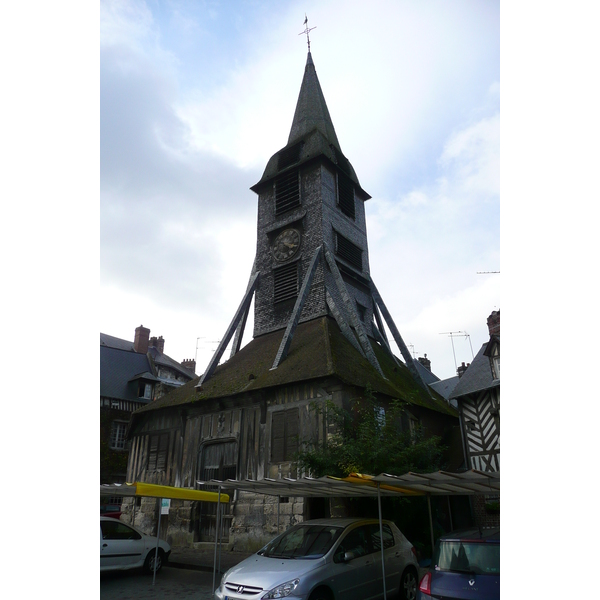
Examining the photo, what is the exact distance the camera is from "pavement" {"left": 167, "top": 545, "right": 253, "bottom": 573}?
8.84 m

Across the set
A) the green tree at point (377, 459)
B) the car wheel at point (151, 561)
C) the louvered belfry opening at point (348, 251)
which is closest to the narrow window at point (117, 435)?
the louvered belfry opening at point (348, 251)

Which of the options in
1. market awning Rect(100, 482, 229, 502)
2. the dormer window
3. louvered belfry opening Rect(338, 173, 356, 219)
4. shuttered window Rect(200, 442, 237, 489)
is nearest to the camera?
market awning Rect(100, 482, 229, 502)

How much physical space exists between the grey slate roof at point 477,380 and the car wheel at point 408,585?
286 inches

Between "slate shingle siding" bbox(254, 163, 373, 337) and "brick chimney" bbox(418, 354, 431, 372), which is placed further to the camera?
"brick chimney" bbox(418, 354, 431, 372)

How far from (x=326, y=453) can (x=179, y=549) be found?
5423 mm

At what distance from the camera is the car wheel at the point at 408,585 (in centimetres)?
608

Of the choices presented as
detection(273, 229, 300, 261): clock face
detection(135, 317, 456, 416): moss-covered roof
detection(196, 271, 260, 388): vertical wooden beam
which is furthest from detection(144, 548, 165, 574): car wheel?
detection(273, 229, 300, 261): clock face

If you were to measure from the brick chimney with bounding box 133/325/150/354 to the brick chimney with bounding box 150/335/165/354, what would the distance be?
0.32m

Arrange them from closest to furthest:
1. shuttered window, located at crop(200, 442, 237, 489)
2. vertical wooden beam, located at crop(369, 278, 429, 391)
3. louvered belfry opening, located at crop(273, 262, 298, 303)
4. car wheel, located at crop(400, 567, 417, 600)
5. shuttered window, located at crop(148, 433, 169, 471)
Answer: car wheel, located at crop(400, 567, 417, 600)
shuttered window, located at crop(200, 442, 237, 489)
shuttered window, located at crop(148, 433, 169, 471)
vertical wooden beam, located at crop(369, 278, 429, 391)
louvered belfry opening, located at crop(273, 262, 298, 303)

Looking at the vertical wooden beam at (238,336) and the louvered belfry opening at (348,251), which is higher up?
the louvered belfry opening at (348,251)

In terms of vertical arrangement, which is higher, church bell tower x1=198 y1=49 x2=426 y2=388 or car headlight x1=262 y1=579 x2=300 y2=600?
church bell tower x1=198 y1=49 x2=426 y2=388

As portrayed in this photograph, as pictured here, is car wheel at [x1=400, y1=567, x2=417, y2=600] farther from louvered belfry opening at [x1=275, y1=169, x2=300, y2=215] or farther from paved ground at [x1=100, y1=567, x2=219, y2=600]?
louvered belfry opening at [x1=275, y1=169, x2=300, y2=215]

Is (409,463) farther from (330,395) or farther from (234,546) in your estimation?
(234,546)

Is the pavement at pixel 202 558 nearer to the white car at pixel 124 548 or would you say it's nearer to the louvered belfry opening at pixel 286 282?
the white car at pixel 124 548
